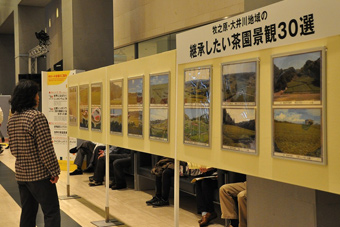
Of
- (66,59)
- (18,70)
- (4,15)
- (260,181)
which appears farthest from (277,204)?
(4,15)

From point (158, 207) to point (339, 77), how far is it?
5310mm

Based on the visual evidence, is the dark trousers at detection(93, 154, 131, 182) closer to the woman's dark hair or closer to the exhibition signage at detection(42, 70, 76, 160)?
the exhibition signage at detection(42, 70, 76, 160)

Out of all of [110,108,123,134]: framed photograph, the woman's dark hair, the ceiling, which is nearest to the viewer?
the woman's dark hair

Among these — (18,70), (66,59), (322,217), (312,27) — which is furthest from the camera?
(18,70)

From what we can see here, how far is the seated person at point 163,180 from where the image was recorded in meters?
7.29

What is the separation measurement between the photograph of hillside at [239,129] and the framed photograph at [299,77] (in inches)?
12.5

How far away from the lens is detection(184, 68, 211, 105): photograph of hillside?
3812 mm

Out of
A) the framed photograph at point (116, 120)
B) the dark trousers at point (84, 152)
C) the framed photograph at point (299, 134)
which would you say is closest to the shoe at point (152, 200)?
the framed photograph at point (116, 120)

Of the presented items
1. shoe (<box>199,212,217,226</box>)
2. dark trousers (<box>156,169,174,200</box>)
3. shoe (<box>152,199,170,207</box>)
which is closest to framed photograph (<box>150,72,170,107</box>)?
shoe (<box>199,212,217,226</box>)

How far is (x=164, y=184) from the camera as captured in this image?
7.34 m

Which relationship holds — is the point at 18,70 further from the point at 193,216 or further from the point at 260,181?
the point at 260,181

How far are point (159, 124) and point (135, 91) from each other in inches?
31.7

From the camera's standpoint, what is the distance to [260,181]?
3977 mm

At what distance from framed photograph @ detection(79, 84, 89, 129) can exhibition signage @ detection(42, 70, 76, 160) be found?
3.98 meters
